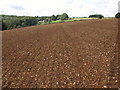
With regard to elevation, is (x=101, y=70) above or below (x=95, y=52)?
below

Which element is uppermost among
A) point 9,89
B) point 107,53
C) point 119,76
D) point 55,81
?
point 107,53

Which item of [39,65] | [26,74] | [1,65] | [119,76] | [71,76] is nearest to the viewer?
[119,76]

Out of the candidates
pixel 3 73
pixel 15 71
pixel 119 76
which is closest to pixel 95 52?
pixel 119 76

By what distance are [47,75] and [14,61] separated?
3.71 meters

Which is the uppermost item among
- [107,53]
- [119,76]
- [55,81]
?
[107,53]

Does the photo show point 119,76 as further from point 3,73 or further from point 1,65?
point 1,65

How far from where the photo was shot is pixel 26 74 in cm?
625

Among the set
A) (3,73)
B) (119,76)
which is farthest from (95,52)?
(3,73)

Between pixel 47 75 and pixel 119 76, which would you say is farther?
pixel 47 75

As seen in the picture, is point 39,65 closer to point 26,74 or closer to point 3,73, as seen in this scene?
point 26,74

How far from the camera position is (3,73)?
21.8 feet

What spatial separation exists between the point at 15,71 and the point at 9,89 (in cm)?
159

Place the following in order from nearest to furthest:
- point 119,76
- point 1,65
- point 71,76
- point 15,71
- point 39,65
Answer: point 119,76 → point 71,76 → point 15,71 → point 39,65 → point 1,65

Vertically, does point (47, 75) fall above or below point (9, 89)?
above
